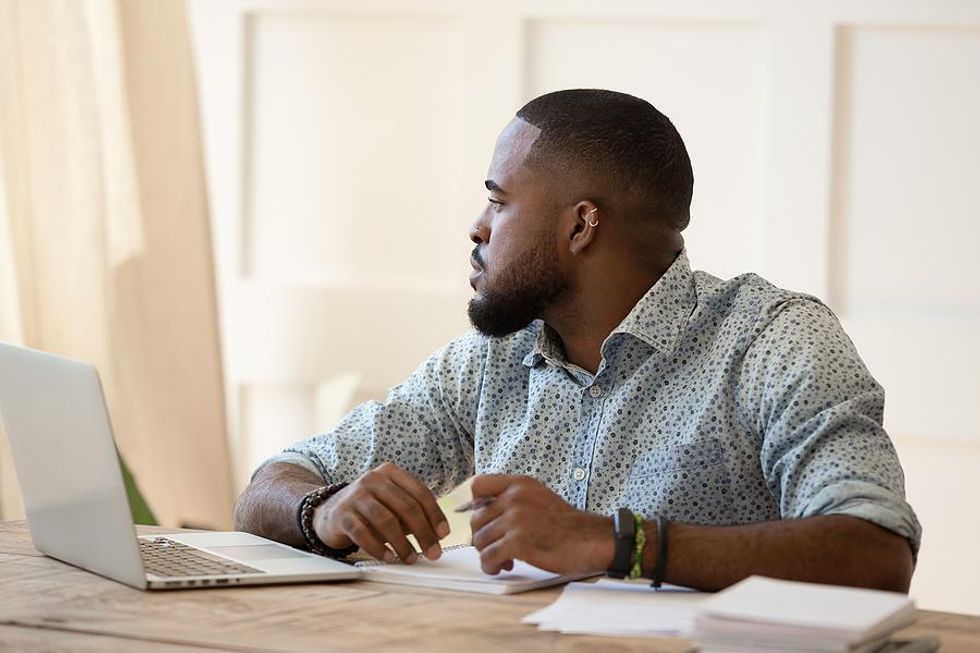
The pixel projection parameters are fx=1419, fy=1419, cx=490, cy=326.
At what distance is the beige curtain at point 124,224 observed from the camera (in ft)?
8.21

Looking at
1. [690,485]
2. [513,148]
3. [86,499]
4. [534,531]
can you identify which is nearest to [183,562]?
[86,499]

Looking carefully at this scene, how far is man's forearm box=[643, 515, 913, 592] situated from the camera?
1329 mm

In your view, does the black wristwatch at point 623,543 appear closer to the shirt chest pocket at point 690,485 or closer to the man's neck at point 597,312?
the shirt chest pocket at point 690,485

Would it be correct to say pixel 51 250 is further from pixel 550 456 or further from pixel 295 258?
pixel 550 456

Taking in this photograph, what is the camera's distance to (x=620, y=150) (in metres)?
1.75

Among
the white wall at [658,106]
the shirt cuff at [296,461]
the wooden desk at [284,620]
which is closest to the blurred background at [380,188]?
the white wall at [658,106]

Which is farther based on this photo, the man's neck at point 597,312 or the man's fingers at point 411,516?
the man's neck at point 597,312

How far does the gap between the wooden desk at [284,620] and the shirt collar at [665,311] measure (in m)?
0.42

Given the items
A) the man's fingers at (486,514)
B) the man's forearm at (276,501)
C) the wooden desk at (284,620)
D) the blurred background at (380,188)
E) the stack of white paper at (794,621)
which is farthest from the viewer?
the blurred background at (380,188)

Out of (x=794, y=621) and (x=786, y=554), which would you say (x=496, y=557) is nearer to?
(x=786, y=554)

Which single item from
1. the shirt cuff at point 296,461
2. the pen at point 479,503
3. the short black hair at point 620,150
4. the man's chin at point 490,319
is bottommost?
the shirt cuff at point 296,461

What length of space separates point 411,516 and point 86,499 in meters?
0.32

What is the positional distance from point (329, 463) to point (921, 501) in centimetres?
120

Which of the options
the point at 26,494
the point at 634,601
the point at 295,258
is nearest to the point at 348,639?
the point at 634,601
